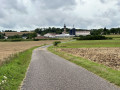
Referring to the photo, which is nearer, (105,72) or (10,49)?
(105,72)

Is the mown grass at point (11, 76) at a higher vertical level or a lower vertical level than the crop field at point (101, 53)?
higher

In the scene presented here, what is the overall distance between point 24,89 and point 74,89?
7.79ft

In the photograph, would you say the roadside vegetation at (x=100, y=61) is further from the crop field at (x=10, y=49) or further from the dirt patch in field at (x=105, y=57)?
the crop field at (x=10, y=49)

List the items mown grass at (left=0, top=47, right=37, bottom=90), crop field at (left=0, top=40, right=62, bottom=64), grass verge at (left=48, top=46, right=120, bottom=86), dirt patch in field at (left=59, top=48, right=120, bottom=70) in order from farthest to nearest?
1. crop field at (left=0, top=40, right=62, bottom=64)
2. dirt patch in field at (left=59, top=48, right=120, bottom=70)
3. grass verge at (left=48, top=46, right=120, bottom=86)
4. mown grass at (left=0, top=47, right=37, bottom=90)

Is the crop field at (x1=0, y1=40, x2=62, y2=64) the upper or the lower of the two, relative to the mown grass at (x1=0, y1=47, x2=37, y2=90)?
lower

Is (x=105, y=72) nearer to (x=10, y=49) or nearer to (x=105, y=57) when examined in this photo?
(x=105, y=57)

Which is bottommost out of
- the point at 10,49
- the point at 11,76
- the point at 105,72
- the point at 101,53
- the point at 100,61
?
the point at 10,49

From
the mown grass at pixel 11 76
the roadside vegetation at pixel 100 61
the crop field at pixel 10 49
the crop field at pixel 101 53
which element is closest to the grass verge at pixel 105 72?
the roadside vegetation at pixel 100 61

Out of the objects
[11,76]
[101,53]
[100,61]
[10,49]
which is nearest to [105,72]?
[11,76]

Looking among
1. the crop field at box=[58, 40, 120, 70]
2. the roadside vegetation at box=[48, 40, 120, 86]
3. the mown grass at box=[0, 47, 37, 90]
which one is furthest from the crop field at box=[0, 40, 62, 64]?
the crop field at box=[58, 40, 120, 70]

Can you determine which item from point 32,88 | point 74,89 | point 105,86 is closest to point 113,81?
point 105,86

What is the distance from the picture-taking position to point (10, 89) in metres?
9.77

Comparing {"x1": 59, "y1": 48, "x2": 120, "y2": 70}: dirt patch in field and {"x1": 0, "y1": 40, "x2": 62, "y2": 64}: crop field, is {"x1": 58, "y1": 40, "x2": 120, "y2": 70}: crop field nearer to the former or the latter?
{"x1": 59, "y1": 48, "x2": 120, "y2": 70}: dirt patch in field

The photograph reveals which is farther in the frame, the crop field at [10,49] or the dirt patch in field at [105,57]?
the crop field at [10,49]
